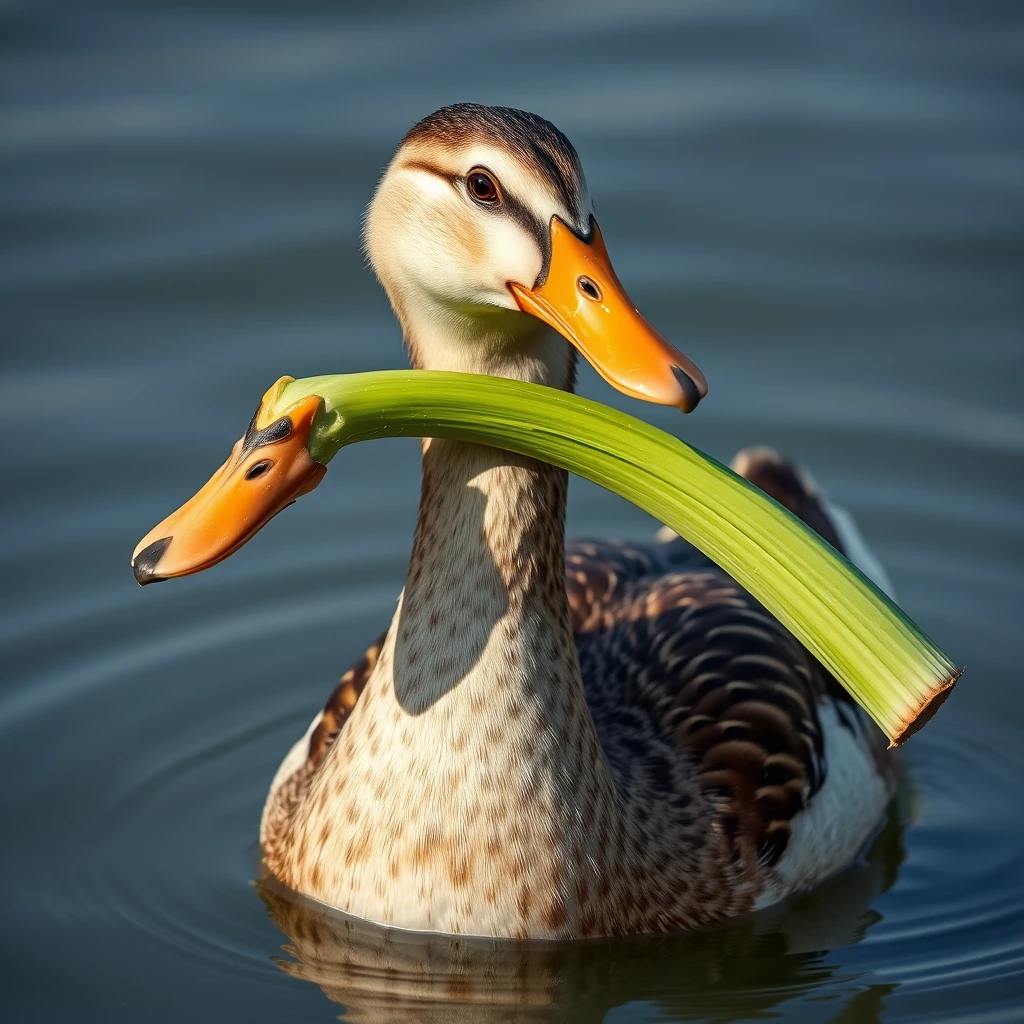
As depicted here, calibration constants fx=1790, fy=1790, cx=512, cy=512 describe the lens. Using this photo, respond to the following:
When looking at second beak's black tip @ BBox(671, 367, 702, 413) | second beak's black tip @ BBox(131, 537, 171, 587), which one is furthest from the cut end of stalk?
second beak's black tip @ BBox(131, 537, 171, 587)

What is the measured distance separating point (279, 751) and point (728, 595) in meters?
1.65

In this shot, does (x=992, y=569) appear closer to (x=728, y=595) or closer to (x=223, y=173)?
(x=728, y=595)

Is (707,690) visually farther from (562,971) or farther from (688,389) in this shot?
(688,389)

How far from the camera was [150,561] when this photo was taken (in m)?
3.80

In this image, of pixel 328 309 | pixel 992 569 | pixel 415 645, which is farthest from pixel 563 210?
pixel 328 309

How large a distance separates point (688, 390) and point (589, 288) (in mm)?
342

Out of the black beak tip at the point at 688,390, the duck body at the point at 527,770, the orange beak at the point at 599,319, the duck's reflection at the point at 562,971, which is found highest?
the orange beak at the point at 599,319

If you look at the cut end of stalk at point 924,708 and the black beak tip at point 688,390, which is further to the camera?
the black beak tip at point 688,390

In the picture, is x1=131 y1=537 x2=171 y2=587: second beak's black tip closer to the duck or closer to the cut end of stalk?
the duck

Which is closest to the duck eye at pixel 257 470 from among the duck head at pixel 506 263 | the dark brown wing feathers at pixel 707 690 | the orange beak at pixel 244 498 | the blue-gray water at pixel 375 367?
the orange beak at pixel 244 498

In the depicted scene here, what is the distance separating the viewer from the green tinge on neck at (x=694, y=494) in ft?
12.5

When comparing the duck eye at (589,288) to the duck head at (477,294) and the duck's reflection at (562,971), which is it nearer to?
the duck head at (477,294)

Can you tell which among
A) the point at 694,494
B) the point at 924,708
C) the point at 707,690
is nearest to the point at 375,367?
the point at 707,690

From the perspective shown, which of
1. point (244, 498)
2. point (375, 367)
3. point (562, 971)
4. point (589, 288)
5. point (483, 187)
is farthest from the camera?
point (375, 367)
